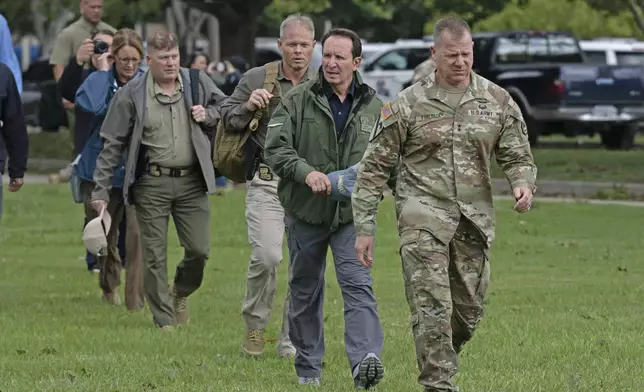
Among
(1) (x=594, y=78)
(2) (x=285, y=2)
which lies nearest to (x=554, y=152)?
(1) (x=594, y=78)

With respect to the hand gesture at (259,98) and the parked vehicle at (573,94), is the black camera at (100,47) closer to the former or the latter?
the hand gesture at (259,98)

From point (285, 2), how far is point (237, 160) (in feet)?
159

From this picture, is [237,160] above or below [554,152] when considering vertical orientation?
above

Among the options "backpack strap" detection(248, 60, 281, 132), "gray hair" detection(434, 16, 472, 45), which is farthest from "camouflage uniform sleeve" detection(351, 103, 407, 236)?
"backpack strap" detection(248, 60, 281, 132)

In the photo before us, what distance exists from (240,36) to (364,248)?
2575cm

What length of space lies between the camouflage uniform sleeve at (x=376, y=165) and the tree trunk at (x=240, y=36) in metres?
25.3

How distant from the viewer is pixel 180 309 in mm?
10930

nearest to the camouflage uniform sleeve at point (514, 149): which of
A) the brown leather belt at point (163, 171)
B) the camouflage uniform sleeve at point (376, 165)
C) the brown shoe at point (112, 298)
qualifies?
the camouflage uniform sleeve at point (376, 165)

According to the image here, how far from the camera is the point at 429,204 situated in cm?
727

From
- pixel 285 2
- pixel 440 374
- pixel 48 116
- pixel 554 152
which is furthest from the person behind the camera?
pixel 285 2

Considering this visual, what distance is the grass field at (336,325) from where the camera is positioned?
8.45 meters

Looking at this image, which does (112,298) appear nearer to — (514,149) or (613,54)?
(514,149)

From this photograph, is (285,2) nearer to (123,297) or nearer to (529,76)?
(529,76)

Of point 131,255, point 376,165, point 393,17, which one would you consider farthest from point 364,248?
point 393,17
